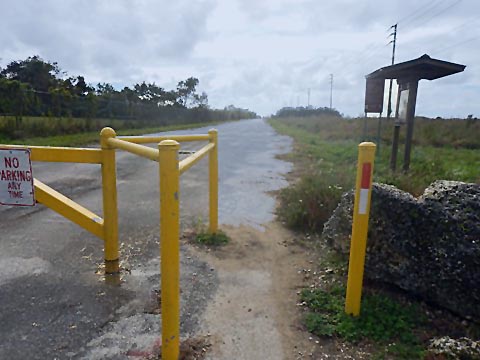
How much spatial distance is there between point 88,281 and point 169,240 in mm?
1416

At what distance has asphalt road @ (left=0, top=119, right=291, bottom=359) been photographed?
7.16 feet

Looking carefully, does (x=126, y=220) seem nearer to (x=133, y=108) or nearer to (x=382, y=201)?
(x=382, y=201)

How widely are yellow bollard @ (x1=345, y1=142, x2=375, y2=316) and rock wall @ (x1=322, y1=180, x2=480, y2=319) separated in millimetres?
380

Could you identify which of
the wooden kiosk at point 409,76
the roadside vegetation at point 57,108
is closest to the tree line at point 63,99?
the roadside vegetation at point 57,108

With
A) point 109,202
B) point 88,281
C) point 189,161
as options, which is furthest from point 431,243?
point 88,281

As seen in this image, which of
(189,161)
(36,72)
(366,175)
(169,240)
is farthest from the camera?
(36,72)

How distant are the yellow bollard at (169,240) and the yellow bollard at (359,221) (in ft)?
3.86

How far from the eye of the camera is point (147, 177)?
277 inches

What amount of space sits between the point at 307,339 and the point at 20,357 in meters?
1.63

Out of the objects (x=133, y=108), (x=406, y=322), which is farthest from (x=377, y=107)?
(x=133, y=108)

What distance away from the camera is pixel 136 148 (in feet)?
7.07

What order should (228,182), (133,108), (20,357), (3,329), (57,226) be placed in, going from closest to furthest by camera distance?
1. (20,357)
2. (3,329)
3. (57,226)
4. (228,182)
5. (133,108)

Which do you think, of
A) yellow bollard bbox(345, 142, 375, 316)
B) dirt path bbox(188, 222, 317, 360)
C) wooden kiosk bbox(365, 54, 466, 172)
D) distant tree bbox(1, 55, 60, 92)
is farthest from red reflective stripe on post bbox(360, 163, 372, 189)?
distant tree bbox(1, 55, 60, 92)

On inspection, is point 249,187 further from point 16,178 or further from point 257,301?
point 16,178
